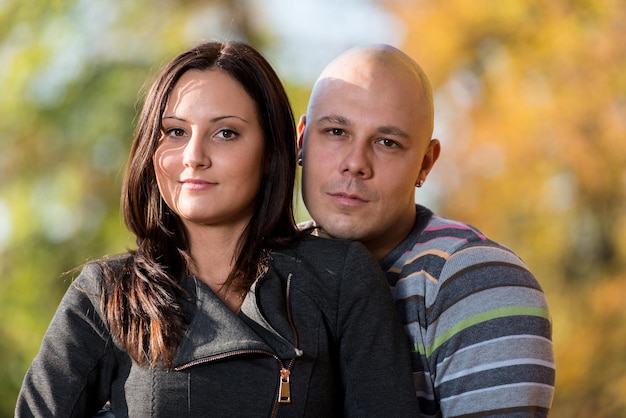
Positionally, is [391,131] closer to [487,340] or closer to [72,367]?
[487,340]

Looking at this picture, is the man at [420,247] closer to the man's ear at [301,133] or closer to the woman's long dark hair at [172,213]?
the man's ear at [301,133]

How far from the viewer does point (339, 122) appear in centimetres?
241

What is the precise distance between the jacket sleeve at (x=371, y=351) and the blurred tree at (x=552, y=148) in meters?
5.14

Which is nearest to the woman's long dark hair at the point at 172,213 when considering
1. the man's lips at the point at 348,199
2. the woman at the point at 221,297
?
the woman at the point at 221,297

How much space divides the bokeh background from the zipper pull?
15.6ft

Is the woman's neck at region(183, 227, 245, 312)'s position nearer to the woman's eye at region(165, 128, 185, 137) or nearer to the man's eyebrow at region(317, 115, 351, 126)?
the woman's eye at region(165, 128, 185, 137)

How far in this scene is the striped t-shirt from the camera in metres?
2.07

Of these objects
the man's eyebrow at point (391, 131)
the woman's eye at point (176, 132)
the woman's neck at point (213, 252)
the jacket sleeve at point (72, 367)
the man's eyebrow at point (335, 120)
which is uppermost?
the man's eyebrow at point (335, 120)

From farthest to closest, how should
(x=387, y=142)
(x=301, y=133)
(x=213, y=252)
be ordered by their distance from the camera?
(x=301, y=133)
(x=387, y=142)
(x=213, y=252)

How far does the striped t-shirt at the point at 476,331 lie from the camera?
2072mm

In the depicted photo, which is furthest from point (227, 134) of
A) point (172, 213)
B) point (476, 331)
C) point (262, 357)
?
point (476, 331)

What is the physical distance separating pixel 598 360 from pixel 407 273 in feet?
17.1

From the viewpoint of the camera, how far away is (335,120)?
2412 mm

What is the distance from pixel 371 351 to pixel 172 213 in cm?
59
